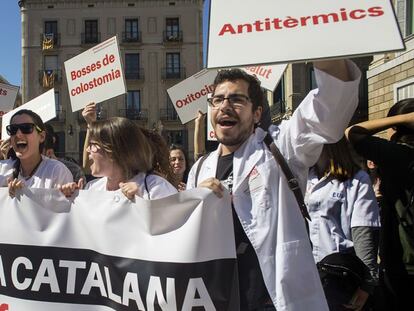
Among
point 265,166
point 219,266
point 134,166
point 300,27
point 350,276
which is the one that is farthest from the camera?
point 350,276

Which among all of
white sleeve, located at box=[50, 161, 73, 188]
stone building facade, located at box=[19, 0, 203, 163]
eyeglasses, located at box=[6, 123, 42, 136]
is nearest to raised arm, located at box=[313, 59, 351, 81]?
white sleeve, located at box=[50, 161, 73, 188]

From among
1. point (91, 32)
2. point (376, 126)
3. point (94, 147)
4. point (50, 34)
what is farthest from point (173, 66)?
point (376, 126)

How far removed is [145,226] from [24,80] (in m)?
43.3

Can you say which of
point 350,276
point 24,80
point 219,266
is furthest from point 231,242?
point 24,80

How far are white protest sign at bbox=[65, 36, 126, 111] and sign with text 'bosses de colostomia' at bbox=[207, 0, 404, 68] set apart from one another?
335cm

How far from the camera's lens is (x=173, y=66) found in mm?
43156

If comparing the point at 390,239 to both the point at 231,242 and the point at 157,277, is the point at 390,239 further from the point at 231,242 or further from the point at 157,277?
the point at 157,277

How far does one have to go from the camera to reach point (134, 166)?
2863mm

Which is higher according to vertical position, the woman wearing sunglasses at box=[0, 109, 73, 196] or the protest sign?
the woman wearing sunglasses at box=[0, 109, 73, 196]

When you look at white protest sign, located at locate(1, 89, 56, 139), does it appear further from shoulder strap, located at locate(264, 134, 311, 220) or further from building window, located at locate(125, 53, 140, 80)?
building window, located at locate(125, 53, 140, 80)

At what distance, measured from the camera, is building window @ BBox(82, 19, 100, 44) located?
43344 millimetres

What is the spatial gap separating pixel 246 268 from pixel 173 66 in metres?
41.6

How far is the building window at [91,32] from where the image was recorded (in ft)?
142

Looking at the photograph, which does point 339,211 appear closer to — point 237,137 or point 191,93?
point 237,137
